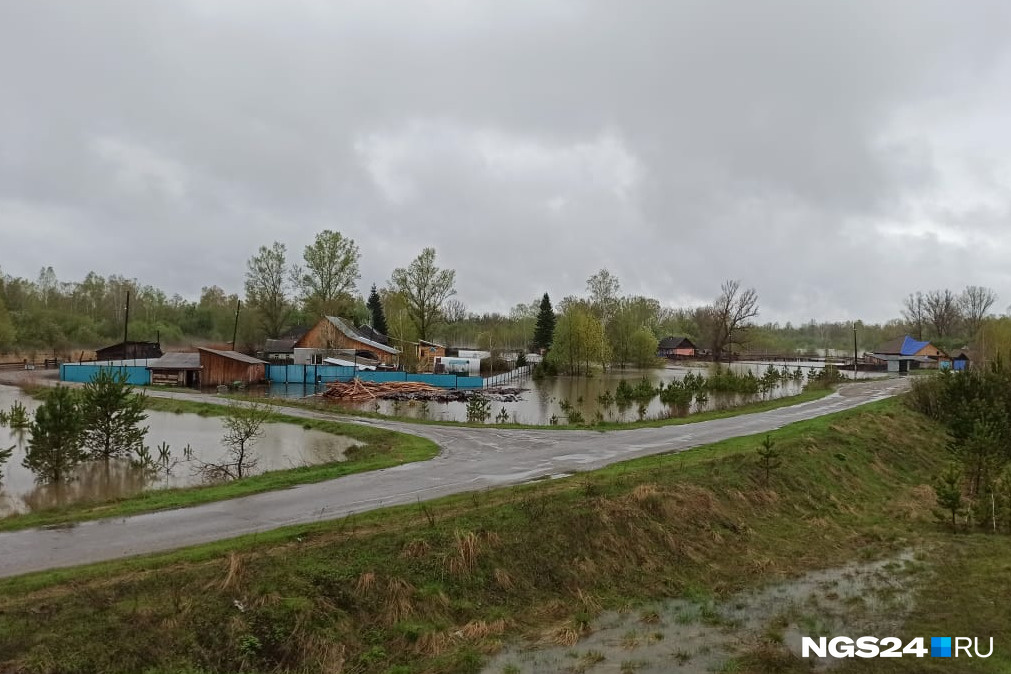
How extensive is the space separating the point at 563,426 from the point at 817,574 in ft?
49.0

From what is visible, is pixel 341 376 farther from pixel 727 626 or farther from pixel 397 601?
pixel 727 626

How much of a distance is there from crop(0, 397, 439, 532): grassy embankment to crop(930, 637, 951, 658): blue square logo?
1290cm

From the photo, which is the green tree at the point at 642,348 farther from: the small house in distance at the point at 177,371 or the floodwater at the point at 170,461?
the floodwater at the point at 170,461

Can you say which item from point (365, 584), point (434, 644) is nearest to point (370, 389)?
point (365, 584)

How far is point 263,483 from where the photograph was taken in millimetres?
15227

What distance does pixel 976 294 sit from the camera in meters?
110

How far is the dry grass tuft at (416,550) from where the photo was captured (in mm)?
10430

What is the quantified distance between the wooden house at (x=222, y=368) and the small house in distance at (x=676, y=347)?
89.2 metres

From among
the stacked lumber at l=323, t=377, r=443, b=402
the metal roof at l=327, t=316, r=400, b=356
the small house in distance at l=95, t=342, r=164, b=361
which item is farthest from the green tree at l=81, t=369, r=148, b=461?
the small house in distance at l=95, t=342, r=164, b=361

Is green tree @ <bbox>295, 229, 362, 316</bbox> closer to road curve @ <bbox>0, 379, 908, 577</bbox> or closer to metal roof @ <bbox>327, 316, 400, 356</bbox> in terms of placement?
metal roof @ <bbox>327, 316, 400, 356</bbox>

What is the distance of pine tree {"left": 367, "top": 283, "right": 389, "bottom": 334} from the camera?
105 m

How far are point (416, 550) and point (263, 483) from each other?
6.53 meters

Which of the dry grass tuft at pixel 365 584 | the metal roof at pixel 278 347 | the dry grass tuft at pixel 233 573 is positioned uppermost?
the metal roof at pixel 278 347

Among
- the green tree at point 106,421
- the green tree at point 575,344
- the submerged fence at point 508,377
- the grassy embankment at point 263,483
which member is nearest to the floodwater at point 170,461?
the green tree at point 106,421
